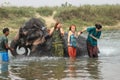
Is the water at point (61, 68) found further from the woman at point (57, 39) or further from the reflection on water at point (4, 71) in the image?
the woman at point (57, 39)

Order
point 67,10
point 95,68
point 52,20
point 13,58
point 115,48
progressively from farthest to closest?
point 67,10 < point 52,20 < point 115,48 < point 13,58 < point 95,68

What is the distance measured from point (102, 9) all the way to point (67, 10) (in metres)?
4.13

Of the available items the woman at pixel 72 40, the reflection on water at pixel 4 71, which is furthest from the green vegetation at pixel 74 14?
the reflection on water at pixel 4 71

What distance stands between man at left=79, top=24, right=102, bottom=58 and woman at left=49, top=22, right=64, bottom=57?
34.5 inches

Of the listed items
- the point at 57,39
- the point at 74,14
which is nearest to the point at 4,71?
the point at 57,39

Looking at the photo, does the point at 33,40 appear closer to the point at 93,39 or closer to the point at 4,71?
the point at 93,39

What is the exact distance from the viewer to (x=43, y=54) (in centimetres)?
1430

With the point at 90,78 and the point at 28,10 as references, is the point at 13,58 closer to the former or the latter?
the point at 90,78

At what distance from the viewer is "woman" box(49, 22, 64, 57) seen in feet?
46.3

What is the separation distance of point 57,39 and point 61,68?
243cm

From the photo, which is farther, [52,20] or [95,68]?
[52,20]

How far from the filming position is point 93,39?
1413 cm

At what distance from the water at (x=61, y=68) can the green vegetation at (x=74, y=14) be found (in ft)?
66.7

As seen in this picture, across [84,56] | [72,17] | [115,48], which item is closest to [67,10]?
[72,17]
